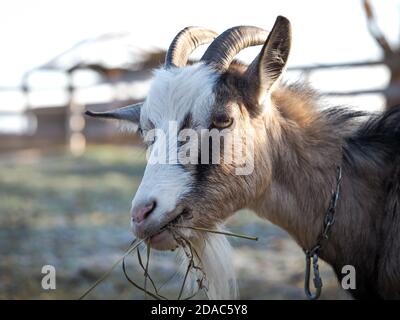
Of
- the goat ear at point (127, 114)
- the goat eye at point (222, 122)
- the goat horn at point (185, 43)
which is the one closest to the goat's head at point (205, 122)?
the goat eye at point (222, 122)

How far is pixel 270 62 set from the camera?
3727mm

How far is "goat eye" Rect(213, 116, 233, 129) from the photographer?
11.8 ft

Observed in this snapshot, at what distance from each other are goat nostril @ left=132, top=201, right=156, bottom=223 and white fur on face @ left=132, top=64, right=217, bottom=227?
2 cm

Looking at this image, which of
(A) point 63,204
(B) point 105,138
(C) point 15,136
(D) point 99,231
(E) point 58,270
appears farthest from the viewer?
(C) point 15,136

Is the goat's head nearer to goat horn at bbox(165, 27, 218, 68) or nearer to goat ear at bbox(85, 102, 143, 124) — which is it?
goat horn at bbox(165, 27, 218, 68)

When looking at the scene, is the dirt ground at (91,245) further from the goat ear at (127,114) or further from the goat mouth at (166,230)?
the goat mouth at (166,230)

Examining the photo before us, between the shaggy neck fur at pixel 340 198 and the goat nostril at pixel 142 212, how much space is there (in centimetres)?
76

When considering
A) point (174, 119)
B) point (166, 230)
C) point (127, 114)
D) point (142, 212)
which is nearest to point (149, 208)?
point (142, 212)

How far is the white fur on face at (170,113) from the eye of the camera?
133 inches

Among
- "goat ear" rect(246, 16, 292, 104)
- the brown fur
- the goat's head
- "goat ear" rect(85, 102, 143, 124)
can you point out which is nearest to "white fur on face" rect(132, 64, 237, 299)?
the goat's head

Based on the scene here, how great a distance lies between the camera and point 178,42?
4129 mm

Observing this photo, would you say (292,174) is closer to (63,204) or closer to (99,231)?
(99,231)

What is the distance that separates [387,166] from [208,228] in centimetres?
121
